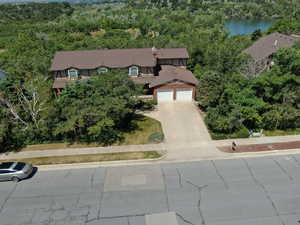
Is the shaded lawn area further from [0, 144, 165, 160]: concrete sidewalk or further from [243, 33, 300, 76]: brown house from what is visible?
[243, 33, 300, 76]: brown house

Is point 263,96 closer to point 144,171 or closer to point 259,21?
point 144,171

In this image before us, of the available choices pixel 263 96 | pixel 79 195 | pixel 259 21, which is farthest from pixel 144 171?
pixel 259 21

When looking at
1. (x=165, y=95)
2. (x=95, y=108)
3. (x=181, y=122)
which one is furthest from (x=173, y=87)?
(x=95, y=108)

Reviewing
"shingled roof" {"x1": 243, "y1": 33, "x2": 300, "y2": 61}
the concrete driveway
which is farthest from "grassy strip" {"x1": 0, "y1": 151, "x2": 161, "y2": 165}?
"shingled roof" {"x1": 243, "y1": 33, "x2": 300, "y2": 61}

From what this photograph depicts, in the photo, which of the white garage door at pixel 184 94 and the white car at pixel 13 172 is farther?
the white garage door at pixel 184 94

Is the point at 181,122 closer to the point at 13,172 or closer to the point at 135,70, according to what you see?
the point at 135,70

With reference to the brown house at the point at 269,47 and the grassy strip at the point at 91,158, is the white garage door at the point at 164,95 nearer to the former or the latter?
the grassy strip at the point at 91,158

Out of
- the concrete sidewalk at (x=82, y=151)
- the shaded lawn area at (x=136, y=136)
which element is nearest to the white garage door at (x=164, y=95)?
the shaded lawn area at (x=136, y=136)
